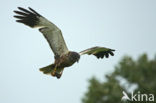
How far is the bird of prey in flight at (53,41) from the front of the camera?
17.6 metres

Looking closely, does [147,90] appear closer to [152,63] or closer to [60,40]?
[152,63]

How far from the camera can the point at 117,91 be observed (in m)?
37.0

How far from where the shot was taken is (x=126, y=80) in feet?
130

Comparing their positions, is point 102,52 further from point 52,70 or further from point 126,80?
point 126,80

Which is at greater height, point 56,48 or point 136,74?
point 56,48

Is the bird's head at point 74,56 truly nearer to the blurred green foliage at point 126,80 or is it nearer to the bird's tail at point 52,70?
the bird's tail at point 52,70

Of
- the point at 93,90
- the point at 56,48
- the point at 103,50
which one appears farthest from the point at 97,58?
the point at 93,90

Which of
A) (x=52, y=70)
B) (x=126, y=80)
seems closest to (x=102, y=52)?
(x=52, y=70)

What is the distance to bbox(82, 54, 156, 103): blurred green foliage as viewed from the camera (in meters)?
36.0

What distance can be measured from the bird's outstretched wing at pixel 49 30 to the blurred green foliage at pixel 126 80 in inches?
599

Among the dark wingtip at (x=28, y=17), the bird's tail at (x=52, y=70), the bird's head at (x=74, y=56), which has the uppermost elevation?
the dark wingtip at (x=28, y=17)

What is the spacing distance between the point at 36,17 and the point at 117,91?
19.6m

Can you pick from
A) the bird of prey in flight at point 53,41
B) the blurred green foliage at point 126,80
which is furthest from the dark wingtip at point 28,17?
the blurred green foliage at point 126,80

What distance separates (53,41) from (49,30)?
38 centimetres
